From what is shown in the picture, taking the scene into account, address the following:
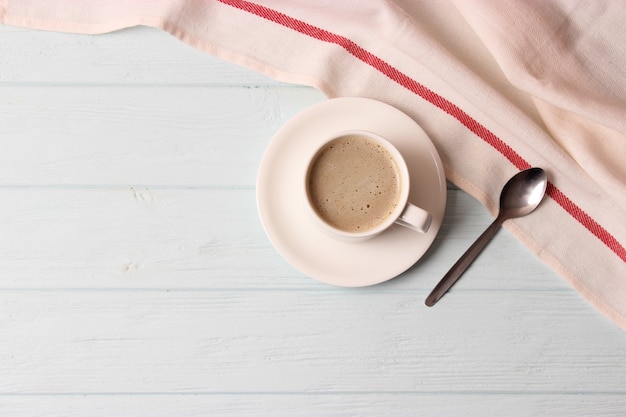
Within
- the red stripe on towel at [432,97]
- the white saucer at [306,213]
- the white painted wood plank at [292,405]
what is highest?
the red stripe on towel at [432,97]

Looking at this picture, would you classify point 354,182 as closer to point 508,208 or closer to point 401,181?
point 401,181

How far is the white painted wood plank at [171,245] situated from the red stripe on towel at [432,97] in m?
0.10

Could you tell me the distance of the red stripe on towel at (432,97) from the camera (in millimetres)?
1046

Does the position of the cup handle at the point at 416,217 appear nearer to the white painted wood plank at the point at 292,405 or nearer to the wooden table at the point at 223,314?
the wooden table at the point at 223,314

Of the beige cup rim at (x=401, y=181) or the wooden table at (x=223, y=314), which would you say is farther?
the wooden table at (x=223, y=314)

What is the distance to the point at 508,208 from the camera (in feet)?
3.43

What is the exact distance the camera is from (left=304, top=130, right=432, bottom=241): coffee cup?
0.97m

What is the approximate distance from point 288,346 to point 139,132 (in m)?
0.42

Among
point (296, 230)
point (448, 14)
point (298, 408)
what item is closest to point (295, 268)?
point (296, 230)

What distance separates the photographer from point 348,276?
100 cm

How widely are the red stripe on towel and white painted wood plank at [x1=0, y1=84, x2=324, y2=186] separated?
0.10 meters

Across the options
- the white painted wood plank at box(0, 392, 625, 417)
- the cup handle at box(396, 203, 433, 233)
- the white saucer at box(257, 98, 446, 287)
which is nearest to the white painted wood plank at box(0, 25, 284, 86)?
the white saucer at box(257, 98, 446, 287)

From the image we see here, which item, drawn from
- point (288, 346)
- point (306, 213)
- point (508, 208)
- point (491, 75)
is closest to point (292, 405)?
point (288, 346)

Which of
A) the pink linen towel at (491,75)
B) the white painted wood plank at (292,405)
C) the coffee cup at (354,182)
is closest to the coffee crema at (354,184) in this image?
the coffee cup at (354,182)
